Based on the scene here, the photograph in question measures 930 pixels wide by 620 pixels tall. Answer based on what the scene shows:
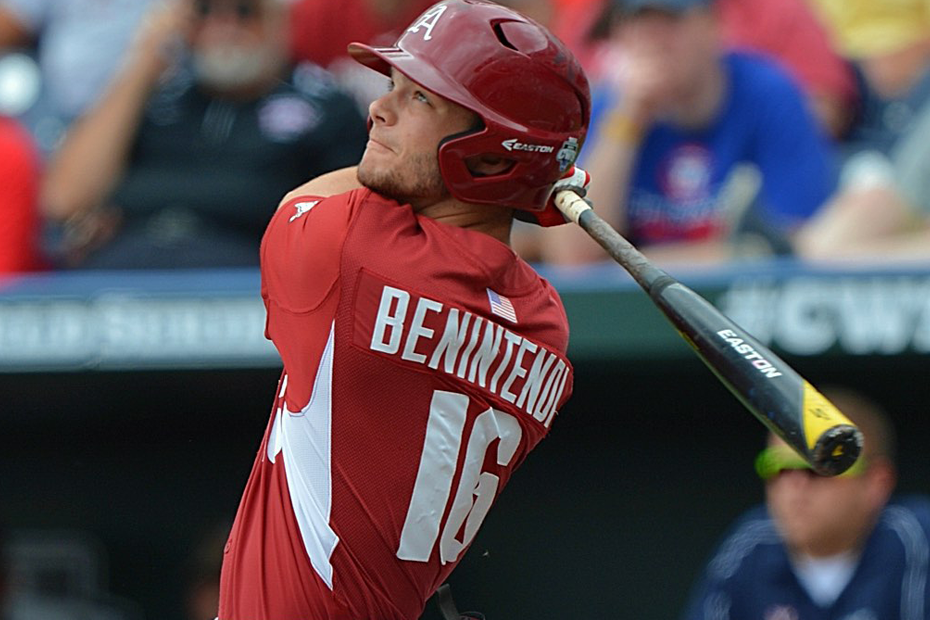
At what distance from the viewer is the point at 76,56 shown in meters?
5.85

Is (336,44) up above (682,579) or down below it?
above

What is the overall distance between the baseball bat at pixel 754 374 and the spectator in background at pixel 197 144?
8.89 feet

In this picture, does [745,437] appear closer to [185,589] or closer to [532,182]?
[185,589]

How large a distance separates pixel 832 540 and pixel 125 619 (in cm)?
250

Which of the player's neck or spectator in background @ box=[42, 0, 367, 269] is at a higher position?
the player's neck

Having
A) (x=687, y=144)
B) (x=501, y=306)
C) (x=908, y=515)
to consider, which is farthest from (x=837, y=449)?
(x=687, y=144)

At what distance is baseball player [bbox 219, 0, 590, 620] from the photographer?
2488mm

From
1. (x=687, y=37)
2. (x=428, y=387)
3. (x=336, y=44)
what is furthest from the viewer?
(x=336, y=44)

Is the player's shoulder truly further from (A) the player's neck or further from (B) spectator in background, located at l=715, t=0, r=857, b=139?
(A) the player's neck

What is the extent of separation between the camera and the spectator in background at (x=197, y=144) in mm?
5191

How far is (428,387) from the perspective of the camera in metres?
2.54

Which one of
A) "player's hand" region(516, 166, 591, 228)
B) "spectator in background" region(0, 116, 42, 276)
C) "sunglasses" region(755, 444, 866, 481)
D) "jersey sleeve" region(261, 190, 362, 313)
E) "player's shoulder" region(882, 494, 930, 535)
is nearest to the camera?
"jersey sleeve" region(261, 190, 362, 313)

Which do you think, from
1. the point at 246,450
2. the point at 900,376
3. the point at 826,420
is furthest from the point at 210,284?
the point at 826,420

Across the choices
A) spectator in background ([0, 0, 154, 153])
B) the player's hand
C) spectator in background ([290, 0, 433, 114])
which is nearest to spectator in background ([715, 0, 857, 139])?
spectator in background ([290, 0, 433, 114])
